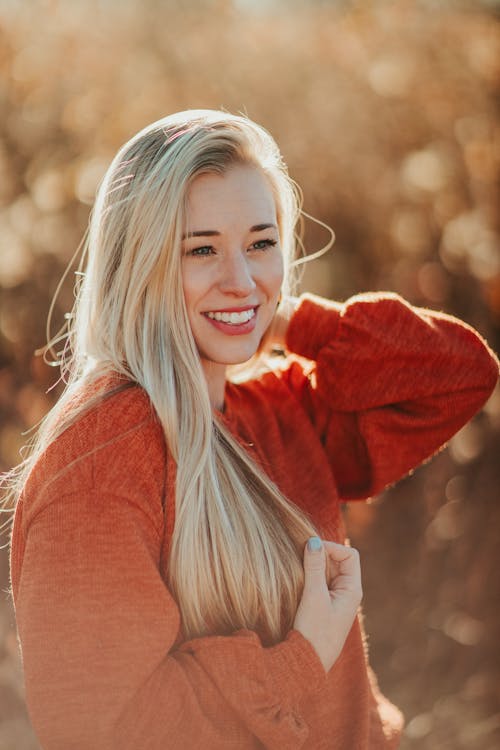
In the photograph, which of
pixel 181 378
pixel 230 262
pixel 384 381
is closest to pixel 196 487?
pixel 181 378

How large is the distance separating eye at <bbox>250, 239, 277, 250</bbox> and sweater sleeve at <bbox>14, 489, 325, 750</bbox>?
0.58 m

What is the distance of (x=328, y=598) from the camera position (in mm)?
1593

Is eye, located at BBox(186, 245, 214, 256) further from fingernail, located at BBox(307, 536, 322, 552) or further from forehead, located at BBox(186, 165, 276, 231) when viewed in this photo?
fingernail, located at BBox(307, 536, 322, 552)

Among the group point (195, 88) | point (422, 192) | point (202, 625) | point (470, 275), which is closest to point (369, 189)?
point (422, 192)

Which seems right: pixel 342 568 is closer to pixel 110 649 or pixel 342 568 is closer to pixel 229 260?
pixel 110 649

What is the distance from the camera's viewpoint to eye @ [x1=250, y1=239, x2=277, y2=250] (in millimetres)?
1745

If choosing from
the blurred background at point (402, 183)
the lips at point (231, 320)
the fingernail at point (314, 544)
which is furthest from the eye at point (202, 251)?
the blurred background at point (402, 183)

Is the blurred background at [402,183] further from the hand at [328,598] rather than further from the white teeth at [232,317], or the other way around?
the hand at [328,598]

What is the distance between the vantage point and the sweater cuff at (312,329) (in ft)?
6.74

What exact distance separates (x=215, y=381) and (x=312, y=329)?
309 millimetres

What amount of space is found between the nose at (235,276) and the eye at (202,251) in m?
0.03

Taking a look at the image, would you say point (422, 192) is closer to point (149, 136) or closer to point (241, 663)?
point (149, 136)

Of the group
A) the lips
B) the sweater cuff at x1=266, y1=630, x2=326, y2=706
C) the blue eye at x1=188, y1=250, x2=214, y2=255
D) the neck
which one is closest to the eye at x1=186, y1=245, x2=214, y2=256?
the blue eye at x1=188, y1=250, x2=214, y2=255

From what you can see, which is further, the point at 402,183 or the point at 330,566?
the point at 402,183
